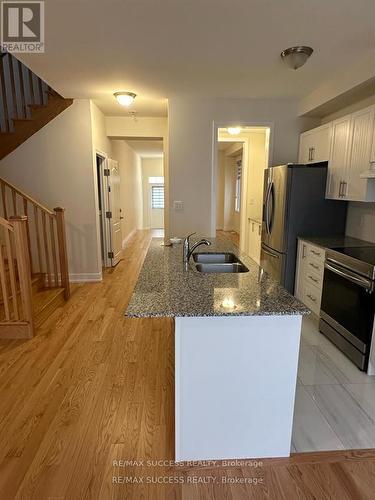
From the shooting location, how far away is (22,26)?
7.34ft

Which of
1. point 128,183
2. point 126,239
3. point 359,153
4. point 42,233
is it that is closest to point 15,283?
point 42,233

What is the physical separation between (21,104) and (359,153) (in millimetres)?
4473

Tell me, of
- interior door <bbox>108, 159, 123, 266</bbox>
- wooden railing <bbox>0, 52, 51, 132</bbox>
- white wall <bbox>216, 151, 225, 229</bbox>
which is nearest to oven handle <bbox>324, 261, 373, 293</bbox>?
interior door <bbox>108, 159, 123, 266</bbox>

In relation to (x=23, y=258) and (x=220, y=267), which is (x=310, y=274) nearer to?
(x=220, y=267)

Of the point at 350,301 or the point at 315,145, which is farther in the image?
the point at 315,145

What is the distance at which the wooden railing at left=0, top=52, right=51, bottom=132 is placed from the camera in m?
3.99

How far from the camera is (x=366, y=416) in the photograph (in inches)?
74.9

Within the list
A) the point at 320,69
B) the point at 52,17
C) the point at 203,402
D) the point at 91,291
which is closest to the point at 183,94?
the point at 320,69

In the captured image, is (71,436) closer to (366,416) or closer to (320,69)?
(366,416)

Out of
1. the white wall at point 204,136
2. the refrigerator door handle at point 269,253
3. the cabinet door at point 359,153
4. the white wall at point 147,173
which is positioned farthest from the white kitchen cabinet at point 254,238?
the white wall at point 147,173

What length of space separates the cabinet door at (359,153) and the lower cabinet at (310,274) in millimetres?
666

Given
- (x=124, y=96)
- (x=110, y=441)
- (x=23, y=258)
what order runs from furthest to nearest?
(x=124, y=96) < (x=23, y=258) < (x=110, y=441)

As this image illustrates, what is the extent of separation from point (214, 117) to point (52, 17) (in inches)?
92.8

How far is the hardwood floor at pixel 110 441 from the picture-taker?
1436mm
